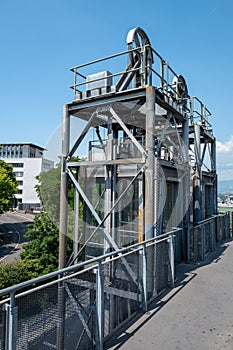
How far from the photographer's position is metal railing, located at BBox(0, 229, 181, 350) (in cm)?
235

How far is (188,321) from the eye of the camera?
3824 mm

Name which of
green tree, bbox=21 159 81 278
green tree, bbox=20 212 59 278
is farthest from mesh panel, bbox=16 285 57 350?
green tree, bbox=20 212 59 278

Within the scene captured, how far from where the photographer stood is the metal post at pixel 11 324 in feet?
7.27

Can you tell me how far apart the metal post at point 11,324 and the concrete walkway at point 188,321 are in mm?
1372

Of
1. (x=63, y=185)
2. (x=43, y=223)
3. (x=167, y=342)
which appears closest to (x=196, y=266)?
(x=167, y=342)

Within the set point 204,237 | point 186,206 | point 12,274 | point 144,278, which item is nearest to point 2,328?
point 144,278

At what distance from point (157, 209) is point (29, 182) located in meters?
62.2

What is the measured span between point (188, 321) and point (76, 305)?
1813 millimetres

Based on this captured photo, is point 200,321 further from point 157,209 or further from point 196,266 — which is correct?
point 196,266

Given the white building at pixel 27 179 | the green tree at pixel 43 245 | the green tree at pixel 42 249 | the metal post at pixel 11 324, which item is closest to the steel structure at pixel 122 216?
the metal post at pixel 11 324

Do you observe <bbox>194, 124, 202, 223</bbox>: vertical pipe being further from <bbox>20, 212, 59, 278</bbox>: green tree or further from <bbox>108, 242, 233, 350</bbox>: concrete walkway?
<bbox>20, 212, 59, 278</bbox>: green tree

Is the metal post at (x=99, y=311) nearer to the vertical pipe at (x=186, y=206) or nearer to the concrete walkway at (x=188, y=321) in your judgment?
the concrete walkway at (x=188, y=321)

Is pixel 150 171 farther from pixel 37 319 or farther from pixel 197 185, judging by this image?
pixel 37 319

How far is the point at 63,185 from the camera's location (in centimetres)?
756
